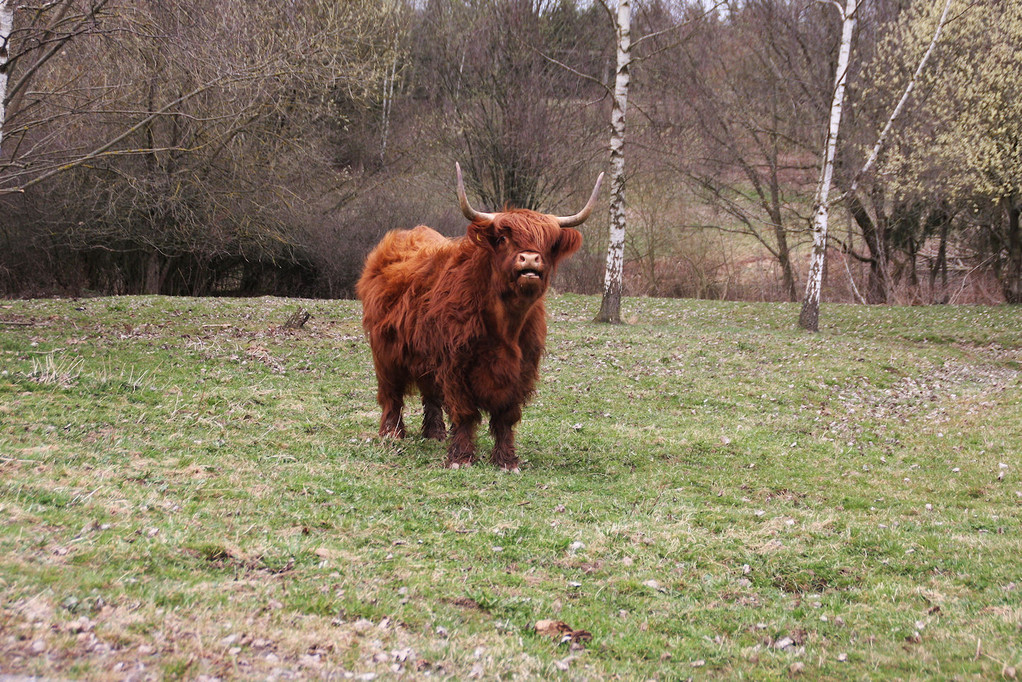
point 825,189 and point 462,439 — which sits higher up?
point 825,189

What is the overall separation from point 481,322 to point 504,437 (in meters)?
1.27

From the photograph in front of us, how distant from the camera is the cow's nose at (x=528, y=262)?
25.8 ft

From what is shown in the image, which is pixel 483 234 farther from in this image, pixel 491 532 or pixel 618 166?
pixel 618 166

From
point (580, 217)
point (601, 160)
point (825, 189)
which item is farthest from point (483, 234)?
point (601, 160)

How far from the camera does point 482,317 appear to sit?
28.1 feet

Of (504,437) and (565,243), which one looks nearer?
(565,243)

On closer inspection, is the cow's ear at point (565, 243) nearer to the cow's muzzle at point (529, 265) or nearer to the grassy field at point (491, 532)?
the cow's muzzle at point (529, 265)

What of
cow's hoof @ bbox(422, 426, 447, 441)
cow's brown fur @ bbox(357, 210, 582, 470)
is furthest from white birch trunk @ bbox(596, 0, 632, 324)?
cow's brown fur @ bbox(357, 210, 582, 470)

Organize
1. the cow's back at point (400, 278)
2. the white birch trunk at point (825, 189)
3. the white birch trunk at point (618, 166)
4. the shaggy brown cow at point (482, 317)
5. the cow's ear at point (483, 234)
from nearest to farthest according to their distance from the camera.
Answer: the shaggy brown cow at point (482, 317) → the cow's ear at point (483, 234) → the cow's back at point (400, 278) → the white birch trunk at point (618, 166) → the white birch trunk at point (825, 189)

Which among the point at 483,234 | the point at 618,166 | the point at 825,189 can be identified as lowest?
the point at 483,234

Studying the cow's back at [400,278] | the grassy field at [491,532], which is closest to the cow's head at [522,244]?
the cow's back at [400,278]

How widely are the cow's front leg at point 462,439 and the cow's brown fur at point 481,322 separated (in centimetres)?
1

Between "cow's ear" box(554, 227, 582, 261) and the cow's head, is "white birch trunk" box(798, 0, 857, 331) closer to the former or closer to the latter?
"cow's ear" box(554, 227, 582, 261)

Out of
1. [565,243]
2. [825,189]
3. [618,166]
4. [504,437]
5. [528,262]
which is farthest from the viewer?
[825,189]
